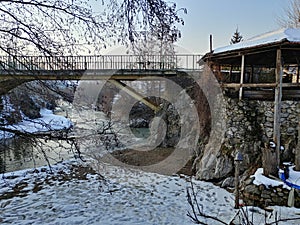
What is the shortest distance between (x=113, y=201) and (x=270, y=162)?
3.63 meters

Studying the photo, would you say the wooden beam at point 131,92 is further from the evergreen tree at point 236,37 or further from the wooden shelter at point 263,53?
the evergreen tree at point 236,37

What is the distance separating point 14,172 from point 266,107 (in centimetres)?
784

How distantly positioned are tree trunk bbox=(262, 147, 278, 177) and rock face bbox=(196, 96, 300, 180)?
112cm

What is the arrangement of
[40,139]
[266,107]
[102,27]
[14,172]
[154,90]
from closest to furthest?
[102,27]
[40,139]
[266,107]
[14,172]
[154,90]

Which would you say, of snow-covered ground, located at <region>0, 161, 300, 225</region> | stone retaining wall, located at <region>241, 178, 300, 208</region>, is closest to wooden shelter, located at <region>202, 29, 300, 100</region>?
stone retaining wall, located at <region>241, 178, 300, 208</region>

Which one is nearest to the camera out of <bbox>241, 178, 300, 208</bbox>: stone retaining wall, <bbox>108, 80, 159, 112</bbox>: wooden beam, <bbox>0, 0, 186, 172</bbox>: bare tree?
<bbox>0, 0, 186, 172</bbox>: bare tree

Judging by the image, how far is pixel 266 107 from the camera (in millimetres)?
7414

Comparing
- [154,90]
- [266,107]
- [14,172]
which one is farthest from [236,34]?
[14,172]

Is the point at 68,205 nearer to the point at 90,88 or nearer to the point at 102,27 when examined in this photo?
the point at 90,88

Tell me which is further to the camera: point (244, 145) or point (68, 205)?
point (244, 145)

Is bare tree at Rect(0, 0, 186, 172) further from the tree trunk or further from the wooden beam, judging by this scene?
the wooden beam

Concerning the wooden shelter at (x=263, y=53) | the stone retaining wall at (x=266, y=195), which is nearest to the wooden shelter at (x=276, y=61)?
the wooden shelter at (x=263, y=53)

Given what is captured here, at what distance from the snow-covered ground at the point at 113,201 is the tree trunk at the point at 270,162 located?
80 cm

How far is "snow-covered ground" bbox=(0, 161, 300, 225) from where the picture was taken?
18.0ft
